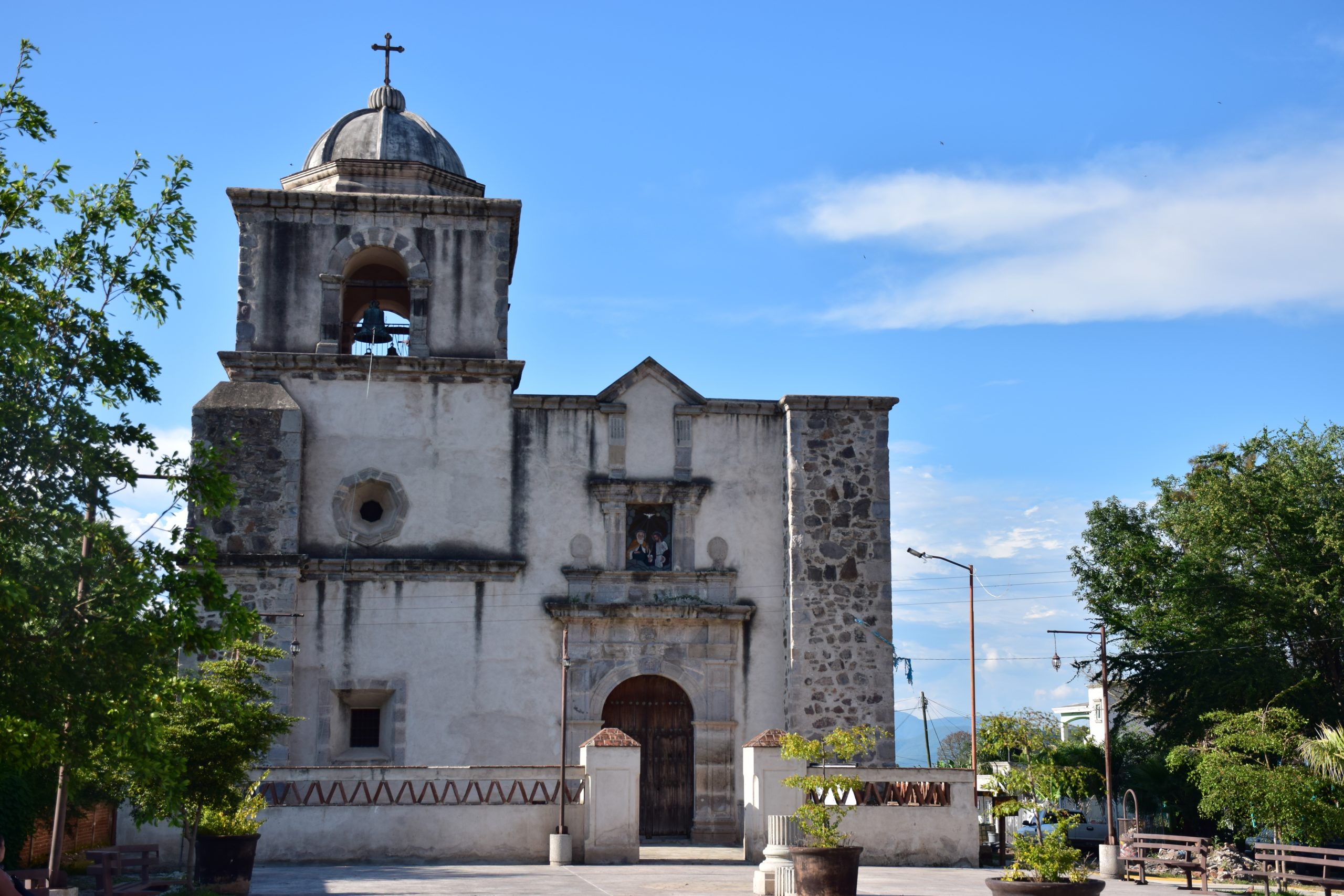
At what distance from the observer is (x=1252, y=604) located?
95.8 ft

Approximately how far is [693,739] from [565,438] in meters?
4.98

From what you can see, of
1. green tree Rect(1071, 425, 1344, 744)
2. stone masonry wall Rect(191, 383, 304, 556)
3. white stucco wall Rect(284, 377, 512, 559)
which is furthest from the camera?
green tree Rect(1071, 425, 1344, 744)

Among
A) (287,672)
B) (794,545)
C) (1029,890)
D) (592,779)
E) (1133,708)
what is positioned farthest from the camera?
(1133,708)

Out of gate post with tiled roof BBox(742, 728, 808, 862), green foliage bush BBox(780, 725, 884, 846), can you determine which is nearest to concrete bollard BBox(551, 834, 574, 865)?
gate post with tiled roof BBox(742, 728, 808, 862)

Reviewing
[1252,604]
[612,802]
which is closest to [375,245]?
[612,802]

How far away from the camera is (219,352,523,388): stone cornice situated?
856 inches

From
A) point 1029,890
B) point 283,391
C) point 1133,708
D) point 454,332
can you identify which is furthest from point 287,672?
point 1133,708

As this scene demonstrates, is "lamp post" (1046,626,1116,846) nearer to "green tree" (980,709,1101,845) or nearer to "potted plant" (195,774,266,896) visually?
"green tree" (980,709,1101,845)

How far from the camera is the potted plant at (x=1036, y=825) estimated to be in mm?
12086

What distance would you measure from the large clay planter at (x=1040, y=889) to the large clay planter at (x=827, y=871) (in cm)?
263

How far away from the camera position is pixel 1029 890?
39.2ft

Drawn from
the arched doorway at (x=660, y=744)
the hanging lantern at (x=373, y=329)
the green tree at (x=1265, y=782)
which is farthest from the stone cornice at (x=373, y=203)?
the green tree at (x=1265, y=782)

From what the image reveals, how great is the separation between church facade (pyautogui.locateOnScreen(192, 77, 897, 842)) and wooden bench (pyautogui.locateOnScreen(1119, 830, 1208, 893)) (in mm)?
3995

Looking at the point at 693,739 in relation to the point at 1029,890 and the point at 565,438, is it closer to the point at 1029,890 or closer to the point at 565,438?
the point at 565,438
